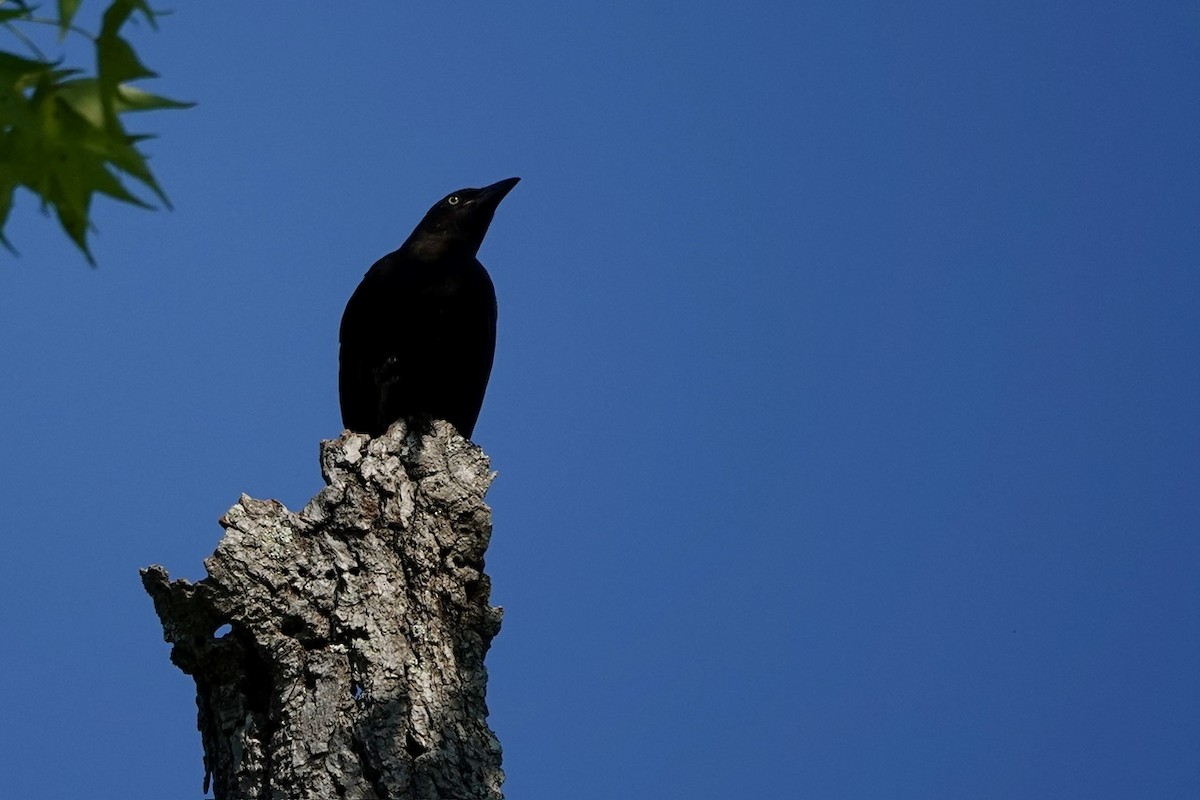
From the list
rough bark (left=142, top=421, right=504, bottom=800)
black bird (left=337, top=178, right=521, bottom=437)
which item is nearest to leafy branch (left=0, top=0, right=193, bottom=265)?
rough bark (left=142, top=421, right=504, bottom=800)

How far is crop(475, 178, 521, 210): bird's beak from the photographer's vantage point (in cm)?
686

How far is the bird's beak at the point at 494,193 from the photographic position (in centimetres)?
686

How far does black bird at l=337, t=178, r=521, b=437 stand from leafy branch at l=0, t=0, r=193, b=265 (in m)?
4.14

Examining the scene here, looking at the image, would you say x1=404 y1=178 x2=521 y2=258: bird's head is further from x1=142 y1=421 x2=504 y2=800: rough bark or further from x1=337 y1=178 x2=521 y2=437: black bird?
x1=142 y1=421 x2=504 y2=800: rough bark

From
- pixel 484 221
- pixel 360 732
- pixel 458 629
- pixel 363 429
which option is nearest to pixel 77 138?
pixel 360 732

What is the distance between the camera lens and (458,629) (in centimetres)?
369

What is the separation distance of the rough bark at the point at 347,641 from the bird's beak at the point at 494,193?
10.2 ft

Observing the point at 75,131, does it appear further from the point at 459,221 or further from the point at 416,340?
the point at 459,221

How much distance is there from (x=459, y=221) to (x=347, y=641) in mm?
3588

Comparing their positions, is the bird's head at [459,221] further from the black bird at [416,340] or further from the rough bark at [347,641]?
the rough bark at [347,641]

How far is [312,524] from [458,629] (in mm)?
493

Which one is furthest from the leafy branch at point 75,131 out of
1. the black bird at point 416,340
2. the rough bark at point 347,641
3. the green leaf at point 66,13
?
the black bird at point 416,340

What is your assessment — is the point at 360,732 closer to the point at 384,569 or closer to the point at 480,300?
the point at 384,569

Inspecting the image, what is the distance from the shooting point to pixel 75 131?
1.57 meters
